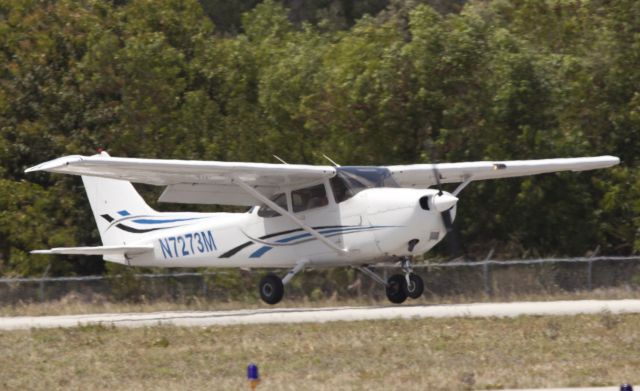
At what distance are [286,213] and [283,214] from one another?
0.10m

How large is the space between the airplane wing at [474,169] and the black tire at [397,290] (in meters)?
1.81

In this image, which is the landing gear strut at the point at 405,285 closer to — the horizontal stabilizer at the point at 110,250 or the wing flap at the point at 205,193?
the wing flap at the point at 205,193

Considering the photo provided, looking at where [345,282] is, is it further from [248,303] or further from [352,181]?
[352,181]

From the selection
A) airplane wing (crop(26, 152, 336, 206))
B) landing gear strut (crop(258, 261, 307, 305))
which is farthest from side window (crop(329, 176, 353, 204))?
landing gear strut (crop(258, 261, 307, 305))

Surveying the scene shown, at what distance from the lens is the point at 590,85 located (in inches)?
1164

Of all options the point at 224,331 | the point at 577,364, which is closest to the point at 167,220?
the point at 224,331

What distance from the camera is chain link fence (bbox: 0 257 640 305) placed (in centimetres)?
2375

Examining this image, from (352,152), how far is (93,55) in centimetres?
855

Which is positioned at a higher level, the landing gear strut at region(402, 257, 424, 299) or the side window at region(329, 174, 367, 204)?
the side window at region(329, 174, 367, 204)

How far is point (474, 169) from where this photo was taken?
2180cm

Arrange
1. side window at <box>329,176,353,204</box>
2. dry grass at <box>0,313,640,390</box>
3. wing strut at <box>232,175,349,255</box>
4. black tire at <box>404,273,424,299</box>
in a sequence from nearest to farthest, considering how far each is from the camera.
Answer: dry grass at <box>0,313,640,390</box>
wing strut at <box>232,175,349,255</box>
black tire at <box>404,273,424,299</box>
side window at <box>329,176,353,204</box>

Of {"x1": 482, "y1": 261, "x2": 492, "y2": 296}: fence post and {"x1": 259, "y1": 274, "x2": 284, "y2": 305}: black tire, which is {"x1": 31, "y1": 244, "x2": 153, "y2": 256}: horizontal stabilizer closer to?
{"x1": 259, "y1": 274, "x2": 284, "y2": 305}: black tire

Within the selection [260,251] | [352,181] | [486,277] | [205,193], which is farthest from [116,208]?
[486,277]

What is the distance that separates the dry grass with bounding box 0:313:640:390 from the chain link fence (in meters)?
6.51
